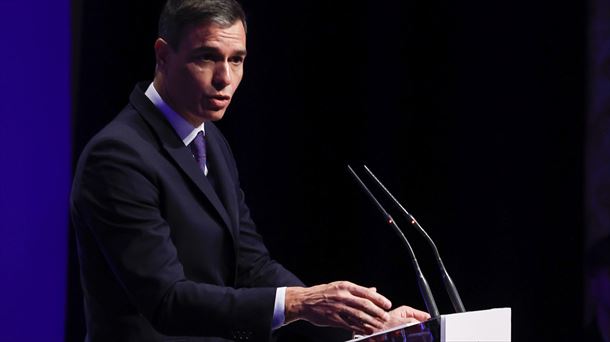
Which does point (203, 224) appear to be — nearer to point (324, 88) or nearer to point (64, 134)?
point (64, 134)

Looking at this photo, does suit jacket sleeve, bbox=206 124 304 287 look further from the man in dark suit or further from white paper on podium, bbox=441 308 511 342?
white paper on podium, bbox=441 308 511 342

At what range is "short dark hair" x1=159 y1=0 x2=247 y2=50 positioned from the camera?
2.07m

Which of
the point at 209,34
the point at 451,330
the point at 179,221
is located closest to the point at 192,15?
the point at 209,34

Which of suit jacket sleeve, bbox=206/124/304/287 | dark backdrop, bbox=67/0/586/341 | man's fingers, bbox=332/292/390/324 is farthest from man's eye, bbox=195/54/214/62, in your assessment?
dark backdrop, bbox=67/0/586/341

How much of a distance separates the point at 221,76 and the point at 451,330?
0.78 meters

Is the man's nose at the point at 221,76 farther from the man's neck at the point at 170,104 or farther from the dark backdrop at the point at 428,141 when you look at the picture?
the dark backdrop at the point at 428,141

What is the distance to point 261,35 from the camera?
3.46 metres

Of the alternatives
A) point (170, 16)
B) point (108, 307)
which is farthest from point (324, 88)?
point (108, 307)

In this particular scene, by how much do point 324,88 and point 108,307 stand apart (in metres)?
1.73

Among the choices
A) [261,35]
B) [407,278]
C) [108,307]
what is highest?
[261,35]

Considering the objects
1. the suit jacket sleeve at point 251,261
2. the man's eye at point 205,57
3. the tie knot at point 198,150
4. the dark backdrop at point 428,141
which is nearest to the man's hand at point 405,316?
the suit jacket sleeve at point 251,261

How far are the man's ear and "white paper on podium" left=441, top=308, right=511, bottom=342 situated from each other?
2.93ft

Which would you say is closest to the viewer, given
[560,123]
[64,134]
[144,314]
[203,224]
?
[144,314]

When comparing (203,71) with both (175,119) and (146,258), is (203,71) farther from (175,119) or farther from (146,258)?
(146,258)
